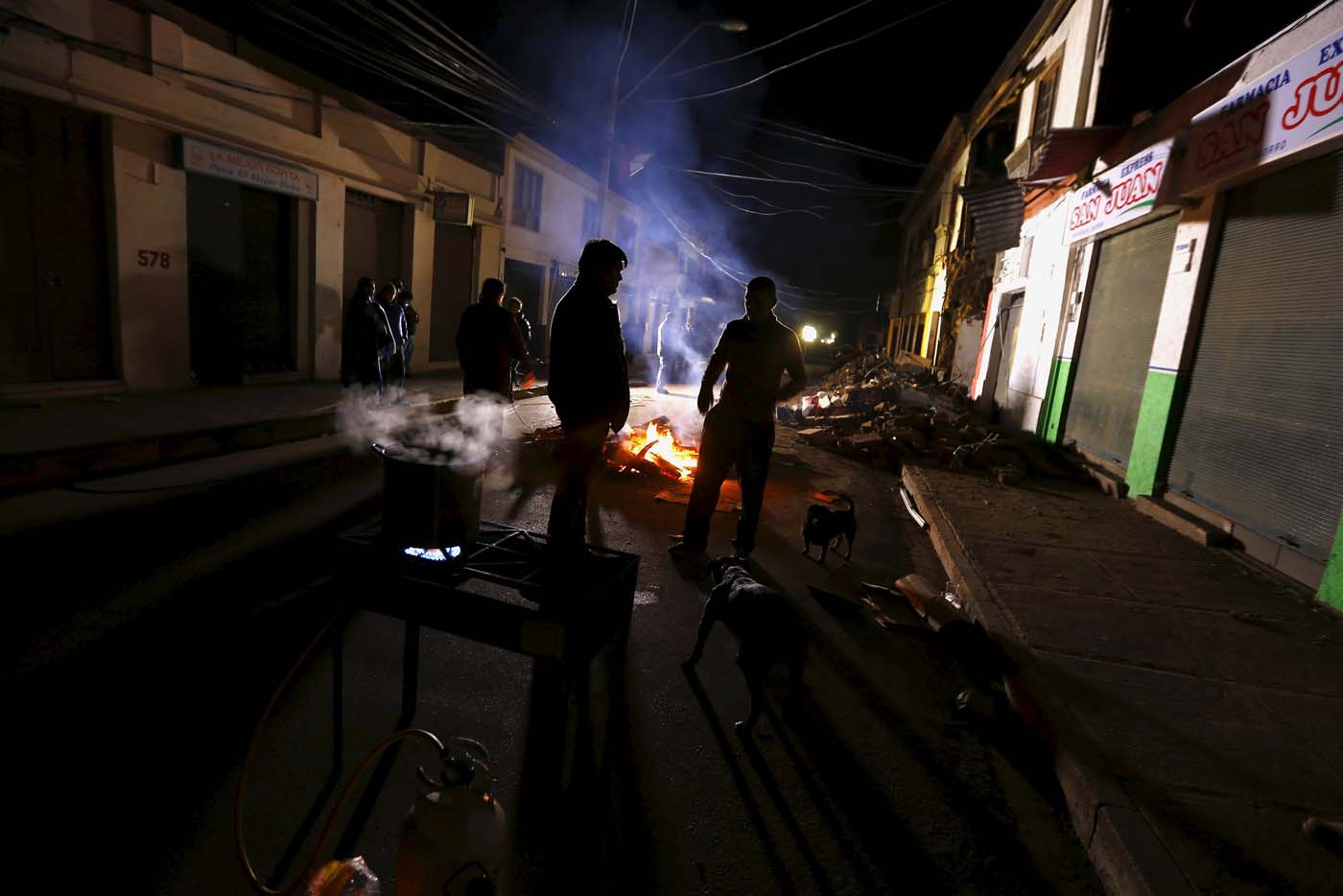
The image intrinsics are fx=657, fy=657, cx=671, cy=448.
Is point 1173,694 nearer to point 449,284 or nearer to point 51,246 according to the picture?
point 51,246

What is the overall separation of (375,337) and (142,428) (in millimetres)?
3568

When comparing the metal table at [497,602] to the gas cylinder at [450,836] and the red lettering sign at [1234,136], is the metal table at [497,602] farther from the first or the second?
the red lettering sign at [1234,136]

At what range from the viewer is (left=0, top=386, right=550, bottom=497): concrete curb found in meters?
5.96

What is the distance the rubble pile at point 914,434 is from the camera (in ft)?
31.3

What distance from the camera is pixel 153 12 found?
31.0ft

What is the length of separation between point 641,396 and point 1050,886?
602 inches

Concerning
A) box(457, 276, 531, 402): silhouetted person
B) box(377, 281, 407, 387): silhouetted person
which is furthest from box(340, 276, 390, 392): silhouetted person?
box(457, 276, 531, 402): silhouetted person

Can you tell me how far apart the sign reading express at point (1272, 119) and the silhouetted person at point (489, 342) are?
23.8 ft

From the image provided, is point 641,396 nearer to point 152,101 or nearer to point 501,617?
point 152,101

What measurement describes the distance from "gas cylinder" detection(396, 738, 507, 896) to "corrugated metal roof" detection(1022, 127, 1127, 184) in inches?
450

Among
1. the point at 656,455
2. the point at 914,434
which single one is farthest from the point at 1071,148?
the point at 656,455

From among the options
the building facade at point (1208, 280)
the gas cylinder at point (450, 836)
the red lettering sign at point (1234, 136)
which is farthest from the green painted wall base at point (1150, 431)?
the gas cylinder at point (450, 836)

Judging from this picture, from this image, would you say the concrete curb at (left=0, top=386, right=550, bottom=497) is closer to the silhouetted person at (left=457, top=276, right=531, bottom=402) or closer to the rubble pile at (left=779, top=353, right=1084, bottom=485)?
the silhouetted person at (left=457, top=276, right=531, bottom=402)

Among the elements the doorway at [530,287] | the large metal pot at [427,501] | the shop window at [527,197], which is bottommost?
the large metal pot at [427,501]
